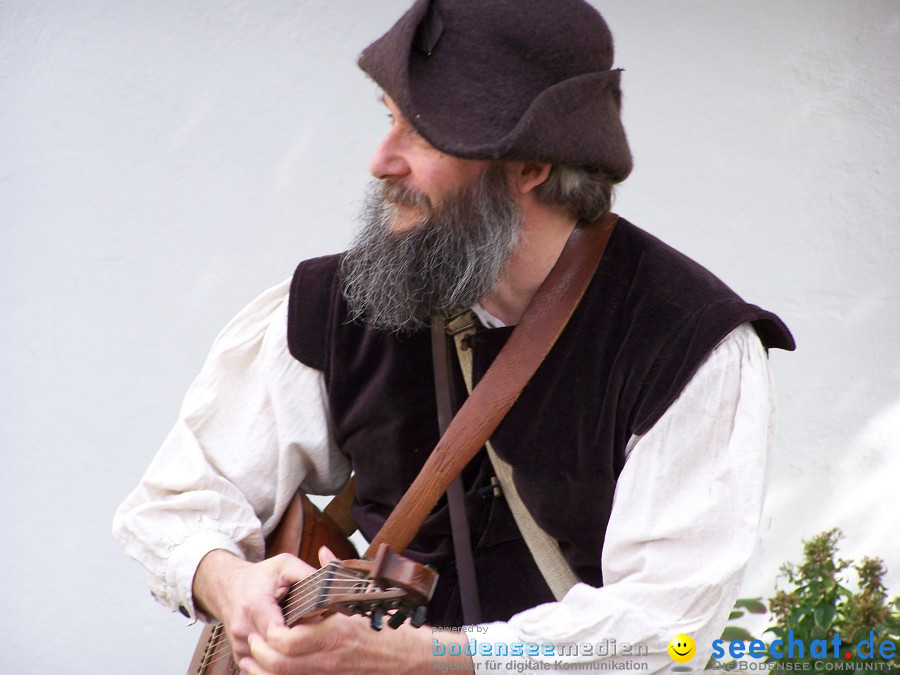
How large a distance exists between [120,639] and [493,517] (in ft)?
5.36

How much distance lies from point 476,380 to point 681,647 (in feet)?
2.24

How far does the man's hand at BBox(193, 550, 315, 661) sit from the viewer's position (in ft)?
6.72

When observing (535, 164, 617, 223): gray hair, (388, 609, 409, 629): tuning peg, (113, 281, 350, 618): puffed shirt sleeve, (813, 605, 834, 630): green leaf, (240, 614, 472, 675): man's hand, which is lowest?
(240, 614, 472, 675): man's hand

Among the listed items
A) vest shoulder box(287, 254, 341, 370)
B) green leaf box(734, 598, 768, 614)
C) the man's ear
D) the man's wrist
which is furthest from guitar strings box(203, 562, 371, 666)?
green leaf box(734, 598, 768, 614)

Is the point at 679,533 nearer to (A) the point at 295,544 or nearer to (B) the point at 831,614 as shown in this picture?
(A) the point at 295,544

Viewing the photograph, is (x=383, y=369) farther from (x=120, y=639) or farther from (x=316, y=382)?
(x=120, y=639)

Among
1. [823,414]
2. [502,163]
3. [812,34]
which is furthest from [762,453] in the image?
Answer: [812,34]

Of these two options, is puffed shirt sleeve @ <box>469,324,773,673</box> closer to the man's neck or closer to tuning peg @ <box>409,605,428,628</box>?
tuning peg @ <box>409,605,428,628</box>

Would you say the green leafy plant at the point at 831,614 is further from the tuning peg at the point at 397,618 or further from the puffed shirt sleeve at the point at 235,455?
the tuning peg at the point at 397,618

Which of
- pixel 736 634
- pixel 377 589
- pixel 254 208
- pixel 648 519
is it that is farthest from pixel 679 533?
pixel 254 208

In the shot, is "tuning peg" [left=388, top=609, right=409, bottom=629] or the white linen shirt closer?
"tuning peg" [left=388, top=609, right=409, bottom=629]

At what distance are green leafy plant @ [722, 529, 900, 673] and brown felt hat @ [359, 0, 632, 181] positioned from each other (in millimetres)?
1438

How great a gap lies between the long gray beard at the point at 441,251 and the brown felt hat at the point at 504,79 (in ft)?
0.67

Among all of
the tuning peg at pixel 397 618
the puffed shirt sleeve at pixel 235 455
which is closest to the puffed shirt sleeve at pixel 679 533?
the tuning peg at pixel 397 618
